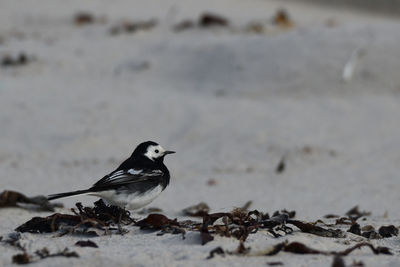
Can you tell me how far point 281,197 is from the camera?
26.2ft

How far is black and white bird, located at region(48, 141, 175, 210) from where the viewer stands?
526 centimetres

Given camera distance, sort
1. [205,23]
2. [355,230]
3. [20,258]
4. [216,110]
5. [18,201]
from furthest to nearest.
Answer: [205,23] → [216,110] → [18,201] → [355,230] → [20,258]

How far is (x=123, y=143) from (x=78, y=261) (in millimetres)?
6091

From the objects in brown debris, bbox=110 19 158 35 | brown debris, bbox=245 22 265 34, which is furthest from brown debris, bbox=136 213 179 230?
brown debris, bbox=110 19 158 35

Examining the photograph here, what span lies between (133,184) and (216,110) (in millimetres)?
5585

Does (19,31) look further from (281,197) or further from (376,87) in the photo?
(281,197)

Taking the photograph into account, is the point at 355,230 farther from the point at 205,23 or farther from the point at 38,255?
the point at 205,23

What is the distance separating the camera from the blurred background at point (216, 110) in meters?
8.62

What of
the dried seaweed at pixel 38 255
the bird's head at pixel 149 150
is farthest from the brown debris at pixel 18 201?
the dried seaweed at pixel 38 255

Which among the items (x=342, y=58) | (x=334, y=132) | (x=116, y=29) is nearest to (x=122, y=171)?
(x=334, y=132)

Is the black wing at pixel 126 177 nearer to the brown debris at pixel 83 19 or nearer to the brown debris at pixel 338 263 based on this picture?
the brown debris at pixel 338 263

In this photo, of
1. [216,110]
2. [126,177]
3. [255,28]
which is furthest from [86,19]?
[126,177]

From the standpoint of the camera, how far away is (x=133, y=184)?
5.37 metres

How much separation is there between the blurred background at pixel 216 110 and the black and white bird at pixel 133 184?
1.16 meters
